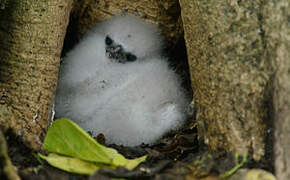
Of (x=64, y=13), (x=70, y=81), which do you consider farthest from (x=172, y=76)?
(x=64, y=13)

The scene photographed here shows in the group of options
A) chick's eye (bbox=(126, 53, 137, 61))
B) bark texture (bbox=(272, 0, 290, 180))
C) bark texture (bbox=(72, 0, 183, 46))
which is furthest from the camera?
chick's eye (bbox=(126, 53, 137, 61))

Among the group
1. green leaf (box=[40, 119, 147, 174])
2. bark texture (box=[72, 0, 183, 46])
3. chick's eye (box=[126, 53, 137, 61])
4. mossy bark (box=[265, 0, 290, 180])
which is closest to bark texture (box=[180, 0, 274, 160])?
mossy bark (box=[265, 0, 290, 180])

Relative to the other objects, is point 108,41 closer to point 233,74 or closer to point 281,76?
point 233,74

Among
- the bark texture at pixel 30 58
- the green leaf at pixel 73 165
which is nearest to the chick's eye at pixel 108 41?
the bark texture at pixel 30 58

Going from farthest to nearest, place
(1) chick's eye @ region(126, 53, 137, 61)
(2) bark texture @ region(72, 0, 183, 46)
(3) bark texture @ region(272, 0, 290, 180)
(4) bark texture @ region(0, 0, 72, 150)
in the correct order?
(1) chick's eye @ region(126, 53, 137, 61), (2) bark texture @ region(72, 0, 183, 46), (4) bark texture @ region(0, 0, 72, 150), (3) bark texture @ region(272, 0, 290, 180)

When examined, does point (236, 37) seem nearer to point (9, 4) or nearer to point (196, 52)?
point (196, 52)

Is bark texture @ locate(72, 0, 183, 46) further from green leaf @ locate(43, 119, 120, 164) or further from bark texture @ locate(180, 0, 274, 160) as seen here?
green leaf @ locate(43, 119, 120, 164)

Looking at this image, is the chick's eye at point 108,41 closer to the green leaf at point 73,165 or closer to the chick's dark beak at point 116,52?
the chick's dark beak at point 116,52
